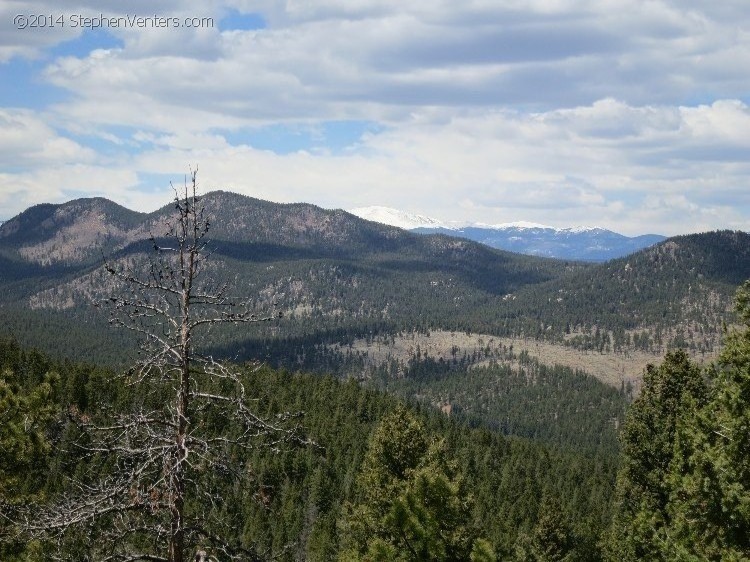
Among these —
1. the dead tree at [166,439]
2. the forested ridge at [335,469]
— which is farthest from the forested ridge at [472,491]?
the forested ridge at [335,469]

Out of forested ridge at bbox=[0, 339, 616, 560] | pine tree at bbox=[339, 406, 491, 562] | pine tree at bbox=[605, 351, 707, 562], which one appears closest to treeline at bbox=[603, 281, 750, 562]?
pine tree at bbox=[605, 351, 707, 562]

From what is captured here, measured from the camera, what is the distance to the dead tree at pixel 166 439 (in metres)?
12.0

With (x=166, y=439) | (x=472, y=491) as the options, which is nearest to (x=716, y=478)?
(x=472, y=491)

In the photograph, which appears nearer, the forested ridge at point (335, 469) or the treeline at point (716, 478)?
the treeline at point (716, 478)

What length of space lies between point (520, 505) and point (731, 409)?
339 ft

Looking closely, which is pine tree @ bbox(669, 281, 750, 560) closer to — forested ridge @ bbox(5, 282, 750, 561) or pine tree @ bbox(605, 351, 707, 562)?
forested ridge @ bbox(5, 282, 750, 561)

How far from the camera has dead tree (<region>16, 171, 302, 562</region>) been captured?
1198 centimetres

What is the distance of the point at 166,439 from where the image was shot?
12.5 m

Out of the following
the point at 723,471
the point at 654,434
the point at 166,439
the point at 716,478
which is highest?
the point at 166,439

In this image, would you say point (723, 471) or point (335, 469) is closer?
point (723, 471)

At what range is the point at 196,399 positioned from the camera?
534 inches

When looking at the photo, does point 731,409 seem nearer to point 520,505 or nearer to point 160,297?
point 160,297

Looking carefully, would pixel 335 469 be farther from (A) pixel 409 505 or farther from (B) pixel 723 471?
(B) pixel 723 471

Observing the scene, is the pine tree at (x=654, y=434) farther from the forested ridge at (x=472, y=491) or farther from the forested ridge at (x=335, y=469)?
the forested ridge at (x=335, y=469)
